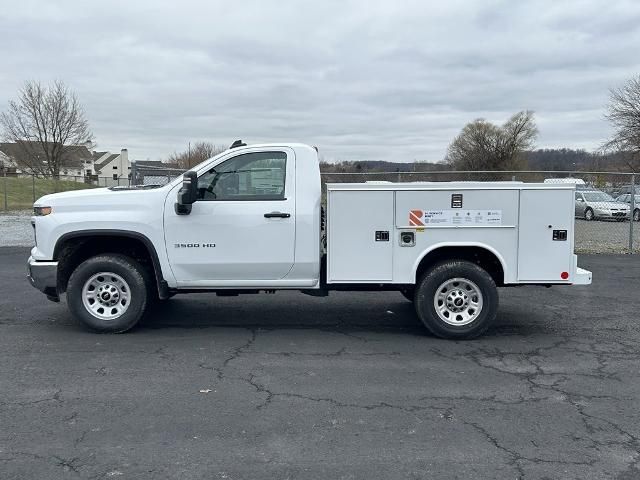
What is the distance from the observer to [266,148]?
6527 millimetres

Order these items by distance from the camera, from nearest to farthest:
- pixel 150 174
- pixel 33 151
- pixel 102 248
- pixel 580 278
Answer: pixel 580 278, pixel 102 248, pixel 150 174, pixel 33 151

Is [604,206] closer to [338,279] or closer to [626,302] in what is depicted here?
[626,302]

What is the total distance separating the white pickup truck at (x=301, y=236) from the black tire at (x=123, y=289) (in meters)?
0.01

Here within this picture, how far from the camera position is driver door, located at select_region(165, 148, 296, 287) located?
637 centimetres

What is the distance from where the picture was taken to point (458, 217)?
20.6ft

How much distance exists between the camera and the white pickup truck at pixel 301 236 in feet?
20.6

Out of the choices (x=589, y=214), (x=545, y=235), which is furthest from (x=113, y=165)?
(x=545, y=235)

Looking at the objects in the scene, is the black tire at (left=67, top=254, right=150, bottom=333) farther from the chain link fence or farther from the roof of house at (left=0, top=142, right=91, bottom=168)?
the roof of house at (left=0, top=142, right=91, bottom=168)

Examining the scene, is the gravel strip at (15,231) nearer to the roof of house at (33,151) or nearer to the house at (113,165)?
the roof of house at (33,151)

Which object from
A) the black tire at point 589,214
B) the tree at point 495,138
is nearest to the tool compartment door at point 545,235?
the black tire at point 589,214

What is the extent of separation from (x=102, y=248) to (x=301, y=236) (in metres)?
2.40

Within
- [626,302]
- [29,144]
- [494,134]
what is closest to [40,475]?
[626,302]

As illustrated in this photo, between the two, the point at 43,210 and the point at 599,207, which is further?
the point at 599,207

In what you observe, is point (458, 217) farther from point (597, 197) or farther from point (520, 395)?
point (597, 197)
